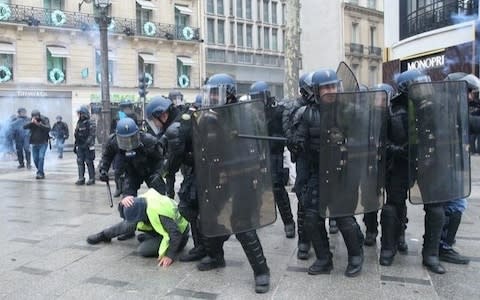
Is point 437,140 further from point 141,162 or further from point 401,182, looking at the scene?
point 141,162

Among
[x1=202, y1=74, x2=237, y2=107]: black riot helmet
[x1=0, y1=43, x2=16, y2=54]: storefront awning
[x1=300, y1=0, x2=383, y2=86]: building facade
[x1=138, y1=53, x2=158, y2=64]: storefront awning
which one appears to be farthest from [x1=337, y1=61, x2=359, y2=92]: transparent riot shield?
[x1=300, y1=0, x2=383, y2=86]: building facade

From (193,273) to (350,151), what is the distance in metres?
1.61

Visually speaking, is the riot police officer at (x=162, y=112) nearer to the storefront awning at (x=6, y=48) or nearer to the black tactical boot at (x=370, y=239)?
the black tactical boot at (x=370, y=239)

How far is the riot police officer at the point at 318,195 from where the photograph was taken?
3.95 meters

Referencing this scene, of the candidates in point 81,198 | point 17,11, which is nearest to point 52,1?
point 17,11

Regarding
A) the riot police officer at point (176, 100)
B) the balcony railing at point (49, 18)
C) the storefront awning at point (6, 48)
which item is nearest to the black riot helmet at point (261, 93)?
the riot police officer at point (176, 100)

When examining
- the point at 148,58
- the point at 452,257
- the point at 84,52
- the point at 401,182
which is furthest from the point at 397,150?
the point at 148,58

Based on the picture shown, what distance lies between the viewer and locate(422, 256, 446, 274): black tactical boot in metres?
4.12

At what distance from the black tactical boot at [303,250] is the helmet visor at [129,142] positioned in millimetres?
1778

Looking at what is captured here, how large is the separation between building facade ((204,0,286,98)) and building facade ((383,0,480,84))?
60.0ft

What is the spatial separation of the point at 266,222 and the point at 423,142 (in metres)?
1.36

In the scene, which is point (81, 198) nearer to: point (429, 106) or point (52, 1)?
point (429, 106)

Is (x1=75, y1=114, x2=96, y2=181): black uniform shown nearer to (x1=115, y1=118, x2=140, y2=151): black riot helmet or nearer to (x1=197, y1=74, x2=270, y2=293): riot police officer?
(x1=115, y1=118, x2=140, y2=151): black riot helmet

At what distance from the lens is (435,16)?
592 inches
